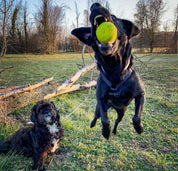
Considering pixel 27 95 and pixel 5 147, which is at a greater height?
pixel 27 95

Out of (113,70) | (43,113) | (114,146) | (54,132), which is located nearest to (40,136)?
(54,132)

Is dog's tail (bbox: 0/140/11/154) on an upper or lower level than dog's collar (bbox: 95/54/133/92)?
lower

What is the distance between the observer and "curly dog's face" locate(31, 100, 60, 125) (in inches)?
121

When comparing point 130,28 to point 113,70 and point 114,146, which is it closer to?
point 113,70

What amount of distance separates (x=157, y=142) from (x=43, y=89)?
5.16m

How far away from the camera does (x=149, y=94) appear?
819 cm

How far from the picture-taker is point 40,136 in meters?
3.21

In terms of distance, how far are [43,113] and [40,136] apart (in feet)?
1.87

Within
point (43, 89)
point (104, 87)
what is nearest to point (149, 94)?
point (43, 89)

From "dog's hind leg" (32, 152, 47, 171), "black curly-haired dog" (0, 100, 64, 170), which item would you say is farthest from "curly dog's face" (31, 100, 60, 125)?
"dog's hind leg" (32, 152, 47, 171)

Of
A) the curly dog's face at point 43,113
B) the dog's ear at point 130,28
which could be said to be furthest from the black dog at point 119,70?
the curly dog's face at point 43,113

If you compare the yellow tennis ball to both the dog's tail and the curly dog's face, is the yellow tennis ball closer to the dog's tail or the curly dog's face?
the curly dog's face

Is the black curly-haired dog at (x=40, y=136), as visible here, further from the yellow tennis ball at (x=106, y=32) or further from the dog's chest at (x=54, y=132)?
the yellow tennis ball at (x=106, y=32)

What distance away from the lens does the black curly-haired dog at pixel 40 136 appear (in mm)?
3125
